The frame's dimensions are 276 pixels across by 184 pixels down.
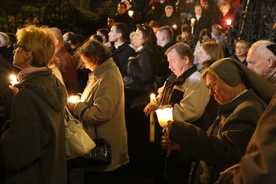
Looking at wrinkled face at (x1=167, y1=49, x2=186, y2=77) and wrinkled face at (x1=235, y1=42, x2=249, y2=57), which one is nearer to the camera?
wrinkled face at (x1=167, y1=49, x2=186, y2=77)

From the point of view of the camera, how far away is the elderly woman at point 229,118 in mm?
3080

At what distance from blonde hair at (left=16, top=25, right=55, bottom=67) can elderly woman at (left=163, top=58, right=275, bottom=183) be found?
1154 mm

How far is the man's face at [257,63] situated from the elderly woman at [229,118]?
1384mm

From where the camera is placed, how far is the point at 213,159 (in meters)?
3.15

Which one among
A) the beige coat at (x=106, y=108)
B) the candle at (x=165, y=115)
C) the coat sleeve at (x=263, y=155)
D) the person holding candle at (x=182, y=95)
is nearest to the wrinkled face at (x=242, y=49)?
the person holding candle at (x=182, y=95)

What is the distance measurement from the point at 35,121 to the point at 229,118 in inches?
55.9

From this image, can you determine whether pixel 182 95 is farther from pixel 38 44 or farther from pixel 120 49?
pixel 120 49

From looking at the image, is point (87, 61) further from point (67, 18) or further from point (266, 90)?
point (67, 18)

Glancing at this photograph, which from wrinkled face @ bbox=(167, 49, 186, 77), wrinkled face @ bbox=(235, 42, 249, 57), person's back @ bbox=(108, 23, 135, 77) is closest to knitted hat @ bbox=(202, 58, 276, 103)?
wrinkled face @ bbox=(167, 49, 186, 77)

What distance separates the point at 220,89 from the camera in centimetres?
332

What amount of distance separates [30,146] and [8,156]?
0.18 meters

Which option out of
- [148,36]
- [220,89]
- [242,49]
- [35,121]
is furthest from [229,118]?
[242,49]

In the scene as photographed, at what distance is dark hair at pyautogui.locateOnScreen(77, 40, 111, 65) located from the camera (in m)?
4.98

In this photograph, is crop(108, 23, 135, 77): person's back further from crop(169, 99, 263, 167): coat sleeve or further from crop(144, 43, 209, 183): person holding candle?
crop(169, 99, 263, 167): coat sleeve
